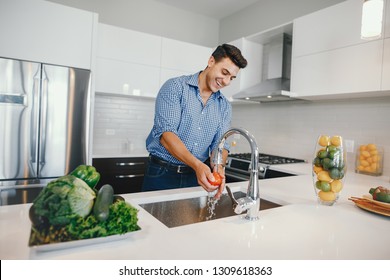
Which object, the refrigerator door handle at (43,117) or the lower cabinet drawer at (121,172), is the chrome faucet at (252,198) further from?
the lower cabinet drawer at (121,172)

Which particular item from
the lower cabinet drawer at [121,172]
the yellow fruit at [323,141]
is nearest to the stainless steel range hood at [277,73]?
the lower cabinet drawer at [121,172]

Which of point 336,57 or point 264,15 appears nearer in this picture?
point 336,57

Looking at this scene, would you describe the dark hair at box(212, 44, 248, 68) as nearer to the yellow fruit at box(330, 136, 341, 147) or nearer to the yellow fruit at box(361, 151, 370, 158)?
the yellow fruit at box(330, 136, 341, 147)

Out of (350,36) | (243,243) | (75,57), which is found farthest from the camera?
(75,57)

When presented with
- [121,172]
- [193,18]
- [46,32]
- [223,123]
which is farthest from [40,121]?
[193,18]

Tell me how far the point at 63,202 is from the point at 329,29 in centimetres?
233

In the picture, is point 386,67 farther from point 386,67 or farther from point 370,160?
point 370,160

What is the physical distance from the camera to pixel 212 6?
12.1ft

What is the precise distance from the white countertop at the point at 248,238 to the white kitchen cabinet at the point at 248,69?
7.25ft

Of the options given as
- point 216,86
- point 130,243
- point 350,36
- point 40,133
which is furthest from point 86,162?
point 350,36
